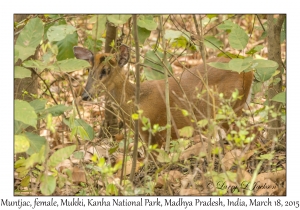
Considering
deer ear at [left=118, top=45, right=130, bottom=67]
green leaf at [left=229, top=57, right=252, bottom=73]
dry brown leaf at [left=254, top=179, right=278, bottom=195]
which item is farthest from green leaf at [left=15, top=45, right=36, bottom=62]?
dry brown leaf at [left=254, top=179, right=278, bottom=195]

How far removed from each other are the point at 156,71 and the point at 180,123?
1386mm

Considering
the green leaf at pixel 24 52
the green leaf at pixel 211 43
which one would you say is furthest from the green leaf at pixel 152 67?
the green leaf at pixel 24 52

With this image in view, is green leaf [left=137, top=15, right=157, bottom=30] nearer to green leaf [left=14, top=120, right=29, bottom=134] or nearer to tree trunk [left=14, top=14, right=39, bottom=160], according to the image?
green leaf [left=14, top=120, right=29, bottom=134]

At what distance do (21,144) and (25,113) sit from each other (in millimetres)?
239

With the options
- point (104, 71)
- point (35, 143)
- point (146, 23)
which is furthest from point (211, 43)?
point (35, 143)

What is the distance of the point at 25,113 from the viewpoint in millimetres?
3918

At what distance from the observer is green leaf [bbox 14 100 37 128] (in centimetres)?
388

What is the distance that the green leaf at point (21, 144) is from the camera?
396cm

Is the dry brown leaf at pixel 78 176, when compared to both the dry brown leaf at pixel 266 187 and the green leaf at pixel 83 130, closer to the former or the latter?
the green leaf at pixel 83 130

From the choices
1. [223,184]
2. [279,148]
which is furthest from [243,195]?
[279,148]

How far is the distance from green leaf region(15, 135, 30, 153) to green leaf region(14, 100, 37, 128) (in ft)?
0.53

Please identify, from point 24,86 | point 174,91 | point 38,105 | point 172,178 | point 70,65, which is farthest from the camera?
point 174,91

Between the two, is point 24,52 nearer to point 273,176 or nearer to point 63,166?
point 63,166

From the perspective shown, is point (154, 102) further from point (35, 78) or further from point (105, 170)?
point (105, 170)
